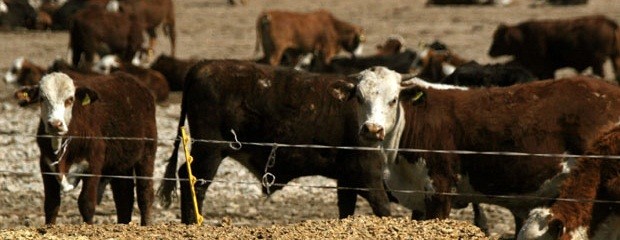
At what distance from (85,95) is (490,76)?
15.6 ft

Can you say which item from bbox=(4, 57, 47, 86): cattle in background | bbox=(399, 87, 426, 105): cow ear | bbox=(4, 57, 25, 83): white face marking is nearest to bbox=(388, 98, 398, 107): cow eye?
bbox=(399, 87, 426, 105): cow ear

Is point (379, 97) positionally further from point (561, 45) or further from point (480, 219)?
point (561, 45)

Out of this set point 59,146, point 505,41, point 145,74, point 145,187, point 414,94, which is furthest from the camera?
point 505,41

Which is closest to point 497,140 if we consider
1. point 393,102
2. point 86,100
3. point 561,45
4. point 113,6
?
point 393,102

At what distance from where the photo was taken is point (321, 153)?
553 inches

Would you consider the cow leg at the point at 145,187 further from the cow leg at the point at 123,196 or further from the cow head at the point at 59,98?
the cow head at the point at 59,98

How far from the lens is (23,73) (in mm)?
26156

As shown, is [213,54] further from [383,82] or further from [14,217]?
[383,82]

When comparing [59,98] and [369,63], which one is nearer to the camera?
[59,98]

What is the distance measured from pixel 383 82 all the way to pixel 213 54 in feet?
59.2

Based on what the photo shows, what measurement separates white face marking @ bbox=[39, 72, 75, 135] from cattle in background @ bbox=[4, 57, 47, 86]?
12.0m

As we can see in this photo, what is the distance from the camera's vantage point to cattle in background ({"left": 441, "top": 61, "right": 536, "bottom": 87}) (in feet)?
54.4

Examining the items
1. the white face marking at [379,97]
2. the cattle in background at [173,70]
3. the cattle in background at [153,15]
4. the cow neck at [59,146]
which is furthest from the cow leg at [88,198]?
the cattle in background at [153,15]

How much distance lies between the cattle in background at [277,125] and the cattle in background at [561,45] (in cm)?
1420
